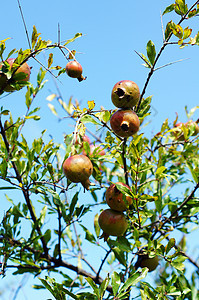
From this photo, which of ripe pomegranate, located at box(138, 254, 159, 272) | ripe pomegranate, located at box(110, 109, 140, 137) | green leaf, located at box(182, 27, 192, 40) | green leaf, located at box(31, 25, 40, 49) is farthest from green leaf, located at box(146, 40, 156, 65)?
ripe pomegranate, located at box(138, 254, 159, 272)

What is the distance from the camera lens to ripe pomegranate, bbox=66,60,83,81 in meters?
1.74

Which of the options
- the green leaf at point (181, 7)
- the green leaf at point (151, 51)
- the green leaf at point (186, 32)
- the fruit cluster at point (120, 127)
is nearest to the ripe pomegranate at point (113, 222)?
the fruit cluster at point (120, 127)

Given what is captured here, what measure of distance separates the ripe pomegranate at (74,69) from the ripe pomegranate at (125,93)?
226 millimetres

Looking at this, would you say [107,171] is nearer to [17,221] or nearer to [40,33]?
[17,221]

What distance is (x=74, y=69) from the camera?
174 cm

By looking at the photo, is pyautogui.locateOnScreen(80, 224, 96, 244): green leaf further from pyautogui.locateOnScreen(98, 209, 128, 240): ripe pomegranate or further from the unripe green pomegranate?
the unripe green pomegranate

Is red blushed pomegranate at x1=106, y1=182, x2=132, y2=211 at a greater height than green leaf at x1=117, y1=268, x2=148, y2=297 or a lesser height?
greater

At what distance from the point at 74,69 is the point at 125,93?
12.6 inches

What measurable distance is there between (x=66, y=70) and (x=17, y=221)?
1.14 meters

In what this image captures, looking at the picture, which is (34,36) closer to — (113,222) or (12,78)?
(12,78)

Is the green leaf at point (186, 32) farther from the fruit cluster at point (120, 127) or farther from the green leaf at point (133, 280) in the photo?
the green leaf at point (133, 280)

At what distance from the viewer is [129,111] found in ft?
5.30

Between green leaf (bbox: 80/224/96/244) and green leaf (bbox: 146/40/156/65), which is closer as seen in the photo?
green leaf (bbox: 146/40/156/65)

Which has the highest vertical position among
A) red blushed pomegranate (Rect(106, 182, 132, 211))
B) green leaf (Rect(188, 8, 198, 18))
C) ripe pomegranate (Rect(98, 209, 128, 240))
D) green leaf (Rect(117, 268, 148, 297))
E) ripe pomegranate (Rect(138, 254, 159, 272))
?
green leaf (Rect(188, 8, 198, 18))
